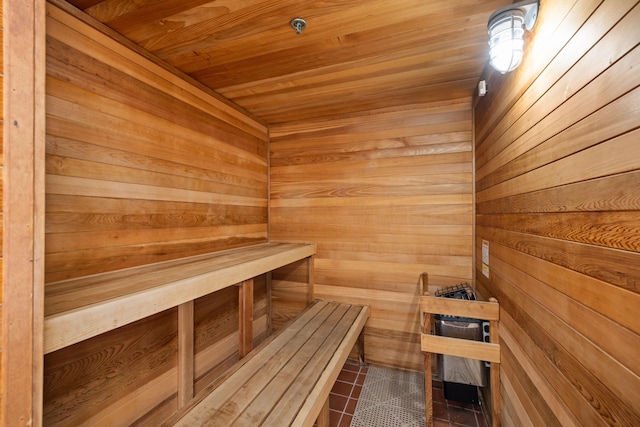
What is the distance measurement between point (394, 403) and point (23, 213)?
7.73ft

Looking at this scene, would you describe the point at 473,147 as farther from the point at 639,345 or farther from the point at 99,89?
the point at 99,89

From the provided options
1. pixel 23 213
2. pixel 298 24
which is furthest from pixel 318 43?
pixel 23 213

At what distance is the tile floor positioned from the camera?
1.87m

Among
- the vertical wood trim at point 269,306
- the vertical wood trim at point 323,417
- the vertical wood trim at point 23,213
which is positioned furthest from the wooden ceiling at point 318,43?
the vertical wood trim at point 323,417

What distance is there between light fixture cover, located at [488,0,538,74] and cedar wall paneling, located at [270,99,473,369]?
108 cm

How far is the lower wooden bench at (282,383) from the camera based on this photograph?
1241 millimetres

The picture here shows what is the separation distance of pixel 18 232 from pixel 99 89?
3.51 feet

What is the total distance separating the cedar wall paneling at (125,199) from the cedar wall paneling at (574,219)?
200 cm

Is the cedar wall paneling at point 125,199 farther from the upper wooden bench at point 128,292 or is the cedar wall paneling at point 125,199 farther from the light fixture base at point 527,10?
the light fixture base at point 527,10

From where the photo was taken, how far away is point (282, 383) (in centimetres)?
147

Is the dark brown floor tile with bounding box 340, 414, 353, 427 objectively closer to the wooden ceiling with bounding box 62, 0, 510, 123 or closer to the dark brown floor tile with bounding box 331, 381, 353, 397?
the dark brown floor tile with bounding box 331, 381, 353, 397

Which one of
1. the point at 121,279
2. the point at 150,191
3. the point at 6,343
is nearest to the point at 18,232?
the point at 6,343

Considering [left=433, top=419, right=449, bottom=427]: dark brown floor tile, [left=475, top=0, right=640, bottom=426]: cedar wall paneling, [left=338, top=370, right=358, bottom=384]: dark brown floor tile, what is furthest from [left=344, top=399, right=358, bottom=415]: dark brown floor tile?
[left=475, top=0, right=640, bottom=426]: cedar wall paneling

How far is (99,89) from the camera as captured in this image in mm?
1412
